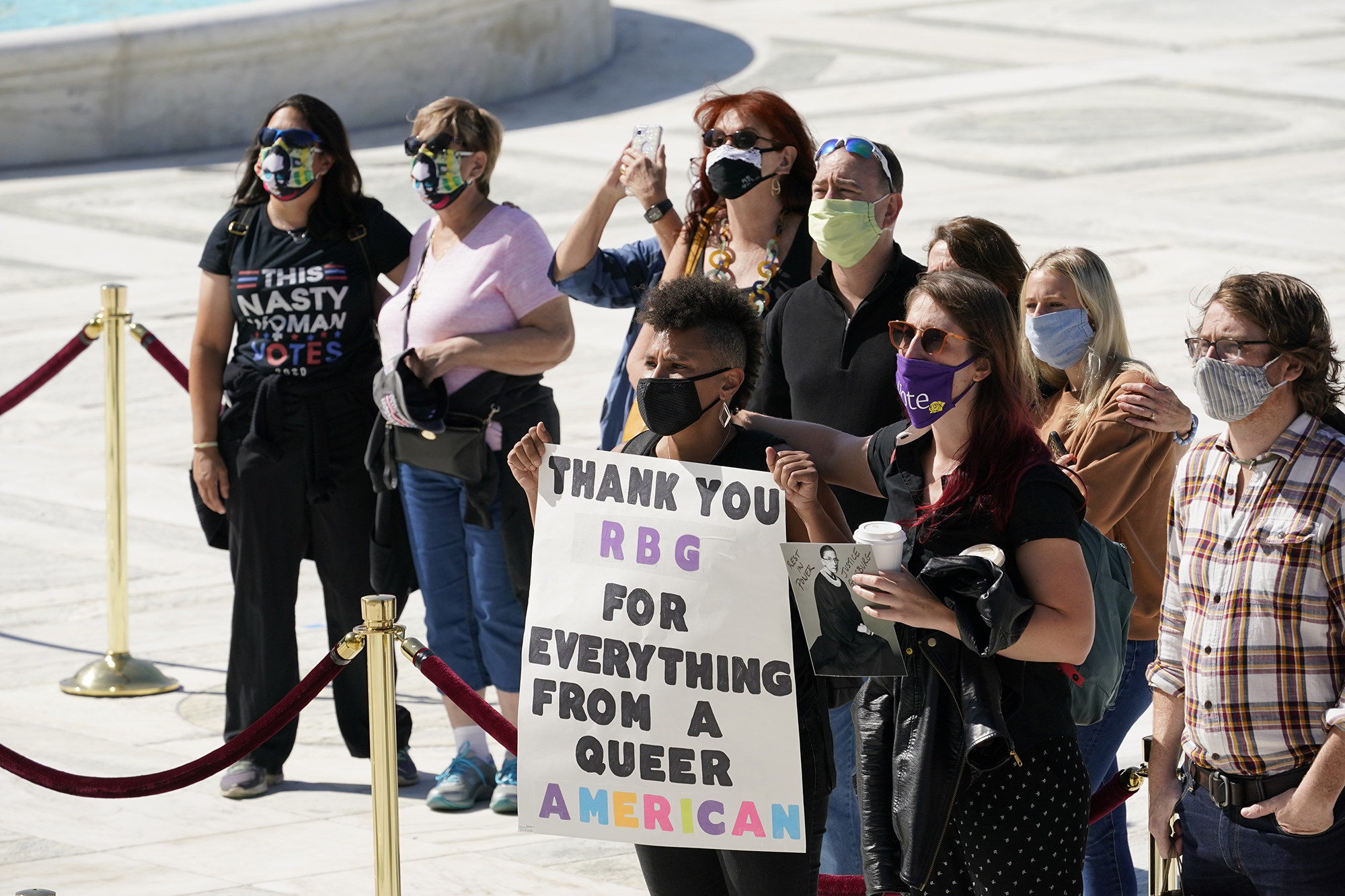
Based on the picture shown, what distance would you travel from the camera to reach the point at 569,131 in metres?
20.7

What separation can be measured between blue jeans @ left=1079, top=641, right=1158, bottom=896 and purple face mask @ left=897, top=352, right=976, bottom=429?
1.21 meters

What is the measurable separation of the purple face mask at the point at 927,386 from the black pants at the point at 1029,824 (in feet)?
2.54

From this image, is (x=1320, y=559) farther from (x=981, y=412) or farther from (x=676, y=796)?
(x=676, y=796)

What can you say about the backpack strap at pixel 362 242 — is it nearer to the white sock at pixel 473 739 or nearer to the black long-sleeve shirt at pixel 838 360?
the white sock at pixel 473 739

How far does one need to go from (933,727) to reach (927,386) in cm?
75

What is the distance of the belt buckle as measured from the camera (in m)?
4.15

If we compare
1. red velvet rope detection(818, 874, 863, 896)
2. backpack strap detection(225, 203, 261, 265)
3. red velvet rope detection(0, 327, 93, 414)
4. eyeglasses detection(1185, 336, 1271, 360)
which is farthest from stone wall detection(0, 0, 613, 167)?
eyeglasses detection(1185, 336, 1271, 360)

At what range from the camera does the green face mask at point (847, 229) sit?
18.1ft

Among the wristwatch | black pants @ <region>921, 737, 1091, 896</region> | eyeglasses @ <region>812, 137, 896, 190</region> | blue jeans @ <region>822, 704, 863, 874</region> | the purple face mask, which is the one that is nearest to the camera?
black pants @ <region>921, 737, 1091, 896</region>

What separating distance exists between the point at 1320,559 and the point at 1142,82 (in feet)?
60.4

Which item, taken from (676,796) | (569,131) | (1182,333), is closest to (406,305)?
(676,796)

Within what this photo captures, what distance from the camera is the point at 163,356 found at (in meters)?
8.45

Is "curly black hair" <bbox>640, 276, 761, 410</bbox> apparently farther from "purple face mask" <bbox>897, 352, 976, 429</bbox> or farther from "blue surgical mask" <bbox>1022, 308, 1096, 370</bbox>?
"blue surgical mask" <bbox>1022, 308, 1096, 370</bbox>

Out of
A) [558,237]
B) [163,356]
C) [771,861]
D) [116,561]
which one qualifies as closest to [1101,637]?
[771,861]
